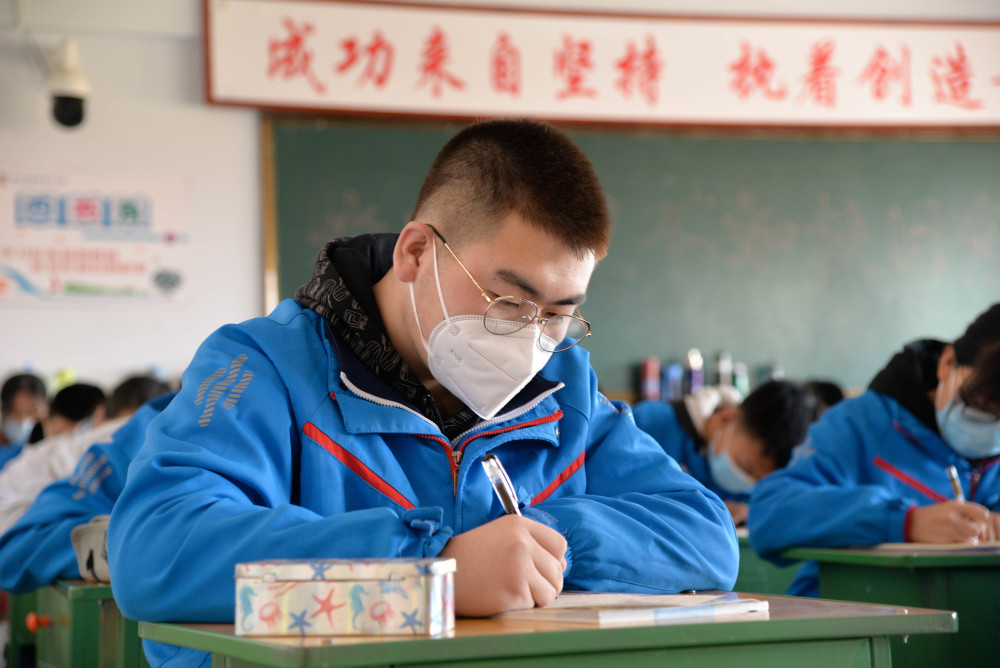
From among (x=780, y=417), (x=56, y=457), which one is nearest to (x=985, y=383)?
(x=780, y=417)

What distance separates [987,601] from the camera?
1975 mm

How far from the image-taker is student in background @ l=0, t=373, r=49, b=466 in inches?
167

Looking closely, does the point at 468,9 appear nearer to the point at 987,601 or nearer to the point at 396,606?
the point at 987,601

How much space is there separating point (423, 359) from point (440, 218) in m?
0.20

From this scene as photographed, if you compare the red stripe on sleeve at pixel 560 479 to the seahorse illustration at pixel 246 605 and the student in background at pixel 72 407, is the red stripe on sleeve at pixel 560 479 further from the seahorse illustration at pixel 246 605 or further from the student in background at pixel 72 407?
the student in background at pixel 72 407

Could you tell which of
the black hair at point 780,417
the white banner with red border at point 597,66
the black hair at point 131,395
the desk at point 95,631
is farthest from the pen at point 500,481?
the white banner with red border at point 597,66

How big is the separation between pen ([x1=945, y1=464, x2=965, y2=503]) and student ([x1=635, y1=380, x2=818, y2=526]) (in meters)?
0.76

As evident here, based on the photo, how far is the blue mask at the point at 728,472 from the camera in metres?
3.37

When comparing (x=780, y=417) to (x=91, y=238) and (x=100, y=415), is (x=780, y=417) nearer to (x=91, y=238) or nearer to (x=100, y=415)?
(x=100, y=415)

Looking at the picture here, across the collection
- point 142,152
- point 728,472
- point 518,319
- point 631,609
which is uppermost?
point 142,152

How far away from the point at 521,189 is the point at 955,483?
63.5 inches

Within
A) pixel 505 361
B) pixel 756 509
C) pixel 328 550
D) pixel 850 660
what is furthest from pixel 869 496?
pixel 328 550

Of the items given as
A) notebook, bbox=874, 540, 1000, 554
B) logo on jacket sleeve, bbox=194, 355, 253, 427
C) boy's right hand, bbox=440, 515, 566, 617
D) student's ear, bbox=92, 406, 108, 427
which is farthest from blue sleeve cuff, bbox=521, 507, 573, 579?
student's ear, bbox=92, 406, 108, 427

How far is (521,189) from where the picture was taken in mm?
1308
